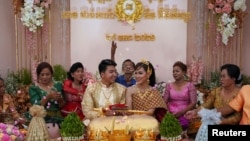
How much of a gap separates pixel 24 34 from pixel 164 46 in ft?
7.86

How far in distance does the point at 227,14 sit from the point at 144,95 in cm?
269

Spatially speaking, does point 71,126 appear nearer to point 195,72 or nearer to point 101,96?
point 101,96

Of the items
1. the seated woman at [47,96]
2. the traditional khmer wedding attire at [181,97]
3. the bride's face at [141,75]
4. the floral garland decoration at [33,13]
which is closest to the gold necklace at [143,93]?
the bride's face at [141,75]

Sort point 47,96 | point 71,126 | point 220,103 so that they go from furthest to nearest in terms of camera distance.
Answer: point 47,96
point 220,103
point 71,126

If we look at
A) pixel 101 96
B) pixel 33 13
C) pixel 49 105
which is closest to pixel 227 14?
pixel 101 96

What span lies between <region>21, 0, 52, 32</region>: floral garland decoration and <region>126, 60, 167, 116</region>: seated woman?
99.0 inches

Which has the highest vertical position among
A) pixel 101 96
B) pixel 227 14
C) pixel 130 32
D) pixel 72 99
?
pixel 227 14

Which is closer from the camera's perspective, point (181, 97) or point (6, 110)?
point (6, 110)

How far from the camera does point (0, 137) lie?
442cm

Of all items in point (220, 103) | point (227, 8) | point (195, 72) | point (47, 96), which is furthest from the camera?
point (195, 72)

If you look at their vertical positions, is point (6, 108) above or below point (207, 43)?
below

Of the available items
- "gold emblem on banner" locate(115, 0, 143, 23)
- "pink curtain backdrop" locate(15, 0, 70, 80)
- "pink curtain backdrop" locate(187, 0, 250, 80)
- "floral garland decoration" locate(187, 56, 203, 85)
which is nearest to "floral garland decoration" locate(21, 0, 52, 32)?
"pink curtain backdrop" locate(15, 0, 70, 80)

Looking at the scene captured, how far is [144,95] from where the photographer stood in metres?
5.05

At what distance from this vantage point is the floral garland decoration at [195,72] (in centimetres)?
708
